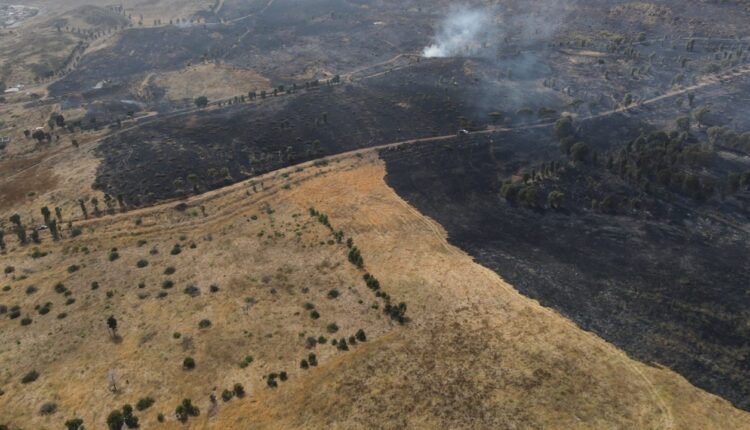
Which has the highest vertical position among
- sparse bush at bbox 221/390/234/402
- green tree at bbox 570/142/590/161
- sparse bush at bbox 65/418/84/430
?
green tree at bbox 570/142/590/161

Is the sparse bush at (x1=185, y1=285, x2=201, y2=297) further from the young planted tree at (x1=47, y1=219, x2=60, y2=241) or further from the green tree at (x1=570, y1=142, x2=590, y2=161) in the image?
the green tree at (x1=570, y1=142, x2=590, y2=161)

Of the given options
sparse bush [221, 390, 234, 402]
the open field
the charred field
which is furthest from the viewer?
the charred field

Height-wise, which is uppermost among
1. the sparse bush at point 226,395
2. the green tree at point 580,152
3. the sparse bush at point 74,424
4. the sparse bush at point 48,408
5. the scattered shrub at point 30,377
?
the green tree at point 580,152

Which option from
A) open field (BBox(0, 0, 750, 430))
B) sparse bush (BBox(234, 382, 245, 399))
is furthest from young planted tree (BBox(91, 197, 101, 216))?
sparse bush (BBox(234, 382, 245, 399))

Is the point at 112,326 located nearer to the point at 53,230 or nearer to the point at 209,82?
the point at 53,230

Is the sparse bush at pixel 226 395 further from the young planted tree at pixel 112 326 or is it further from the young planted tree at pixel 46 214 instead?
the young planted tree at pixel 46 214

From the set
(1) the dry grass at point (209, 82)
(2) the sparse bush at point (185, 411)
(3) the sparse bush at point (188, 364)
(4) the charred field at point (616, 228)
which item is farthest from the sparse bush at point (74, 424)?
(1) the dry grass at point (209, 82)

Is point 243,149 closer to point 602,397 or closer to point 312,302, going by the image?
point 312,302

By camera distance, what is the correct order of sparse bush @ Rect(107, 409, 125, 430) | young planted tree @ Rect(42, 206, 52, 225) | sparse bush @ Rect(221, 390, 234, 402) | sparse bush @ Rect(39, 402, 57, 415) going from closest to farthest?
sparse bush @ Rect(107, 409, 125, 430), sparse bush @ Rect(39, 402, 57, 415), sparse bush @ Rect(221, 390, 234, 402), young planted tree @ Rect(42, 206, 52, 225)
